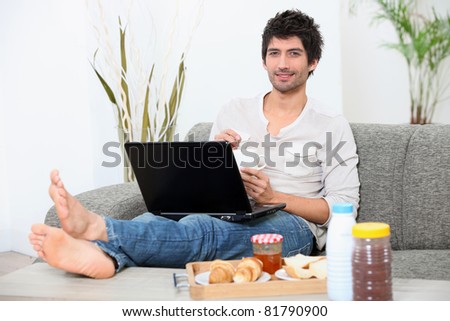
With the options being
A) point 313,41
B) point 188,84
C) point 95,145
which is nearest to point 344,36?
point 188,84

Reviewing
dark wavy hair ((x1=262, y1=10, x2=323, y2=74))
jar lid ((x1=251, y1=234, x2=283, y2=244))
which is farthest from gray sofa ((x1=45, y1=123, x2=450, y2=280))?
jar lid ((x1=251, y1=234, x2=283, y2=244))

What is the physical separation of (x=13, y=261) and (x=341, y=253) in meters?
2.96

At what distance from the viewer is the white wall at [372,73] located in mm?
5129

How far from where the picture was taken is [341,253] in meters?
1.52

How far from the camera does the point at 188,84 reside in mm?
4195

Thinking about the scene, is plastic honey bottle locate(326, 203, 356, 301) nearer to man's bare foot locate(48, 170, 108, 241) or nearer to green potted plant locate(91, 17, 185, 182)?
man's bare foot locate(48, 170, 108, 241)

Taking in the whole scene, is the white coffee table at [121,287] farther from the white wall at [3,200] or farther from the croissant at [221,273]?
the white wall at [3,200]

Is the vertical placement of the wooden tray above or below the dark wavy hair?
below

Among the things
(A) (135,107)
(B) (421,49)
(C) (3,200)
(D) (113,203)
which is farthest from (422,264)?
(B) (421,49)

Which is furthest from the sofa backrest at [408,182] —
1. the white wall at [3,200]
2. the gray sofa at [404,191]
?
the white wall at [3,200]

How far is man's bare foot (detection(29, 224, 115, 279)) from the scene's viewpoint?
181cm

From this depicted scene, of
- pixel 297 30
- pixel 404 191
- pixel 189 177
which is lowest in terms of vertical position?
pixel 404 191

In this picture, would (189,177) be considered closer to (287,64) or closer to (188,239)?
(188,239)

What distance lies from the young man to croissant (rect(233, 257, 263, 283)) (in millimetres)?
362
